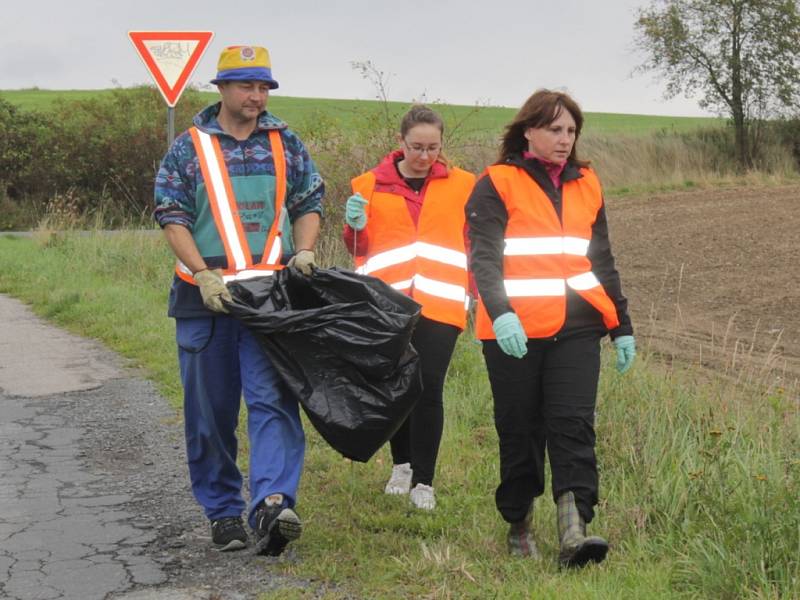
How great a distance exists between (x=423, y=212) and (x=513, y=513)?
1.59 meters

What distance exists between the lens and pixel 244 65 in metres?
5.29

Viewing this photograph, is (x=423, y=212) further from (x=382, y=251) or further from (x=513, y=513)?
(x=513, y=513)

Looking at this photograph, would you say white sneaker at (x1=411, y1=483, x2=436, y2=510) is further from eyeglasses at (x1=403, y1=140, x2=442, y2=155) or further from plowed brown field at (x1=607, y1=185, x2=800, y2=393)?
plowed brown field at (x1=607, y1=185, x2=800, y2=393)

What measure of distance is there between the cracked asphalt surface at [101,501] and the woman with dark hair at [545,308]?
96 centimetres

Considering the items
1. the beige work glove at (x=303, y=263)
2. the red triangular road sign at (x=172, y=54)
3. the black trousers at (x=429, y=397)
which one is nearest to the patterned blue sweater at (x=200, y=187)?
the beige work glove at (x=303, y=263)

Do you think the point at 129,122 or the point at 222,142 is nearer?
the point at 222,142

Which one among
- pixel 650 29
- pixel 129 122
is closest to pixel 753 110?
pixel 650 29

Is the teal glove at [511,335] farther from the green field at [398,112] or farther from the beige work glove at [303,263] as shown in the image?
the green field at [398,112]

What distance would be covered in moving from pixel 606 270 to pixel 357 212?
1.39m

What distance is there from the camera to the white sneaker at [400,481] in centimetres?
616

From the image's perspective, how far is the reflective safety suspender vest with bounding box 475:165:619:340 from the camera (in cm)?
496

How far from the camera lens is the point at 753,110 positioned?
3628 cm

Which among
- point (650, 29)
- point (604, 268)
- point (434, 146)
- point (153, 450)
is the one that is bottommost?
point (153, 450)

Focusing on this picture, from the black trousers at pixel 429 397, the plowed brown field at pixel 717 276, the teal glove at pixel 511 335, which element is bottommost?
the plowed brown field at pixel 717 276
